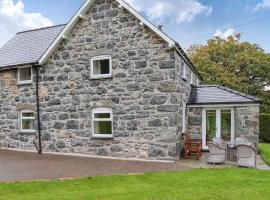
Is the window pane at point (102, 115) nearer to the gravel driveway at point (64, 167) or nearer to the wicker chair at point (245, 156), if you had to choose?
the gravel driveway at point (64, 167)

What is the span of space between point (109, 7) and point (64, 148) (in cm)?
750

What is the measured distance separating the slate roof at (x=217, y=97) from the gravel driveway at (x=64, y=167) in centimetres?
525

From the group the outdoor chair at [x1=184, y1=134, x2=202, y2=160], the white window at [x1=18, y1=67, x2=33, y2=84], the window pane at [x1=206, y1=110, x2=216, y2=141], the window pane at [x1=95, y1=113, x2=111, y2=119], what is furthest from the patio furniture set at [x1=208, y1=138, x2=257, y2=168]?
the white window at [x1=18, y1=67, x2=33, y2=84]

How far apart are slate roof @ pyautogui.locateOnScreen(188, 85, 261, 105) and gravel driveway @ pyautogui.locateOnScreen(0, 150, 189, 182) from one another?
5252 millimetres

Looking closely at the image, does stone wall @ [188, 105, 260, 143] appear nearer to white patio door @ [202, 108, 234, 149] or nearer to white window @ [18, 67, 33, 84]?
white patio door @ [202, 108, 234, 149]

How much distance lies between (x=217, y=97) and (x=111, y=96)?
5.83 m

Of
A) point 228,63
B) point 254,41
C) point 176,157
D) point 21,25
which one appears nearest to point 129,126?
point 176,157

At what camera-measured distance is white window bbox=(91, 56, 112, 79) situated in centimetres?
1611

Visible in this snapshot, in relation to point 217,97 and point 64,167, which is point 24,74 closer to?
point 64,167

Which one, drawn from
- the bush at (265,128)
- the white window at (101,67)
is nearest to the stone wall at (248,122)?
the white window at (101,67)

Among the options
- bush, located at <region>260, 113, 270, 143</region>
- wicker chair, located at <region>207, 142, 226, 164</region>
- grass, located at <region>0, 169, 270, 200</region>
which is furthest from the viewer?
bush, located at <region>260, 113, 270, 143</region>

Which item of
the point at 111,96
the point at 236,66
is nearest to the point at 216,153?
the point at 111,96

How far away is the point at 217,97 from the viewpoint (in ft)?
58.3

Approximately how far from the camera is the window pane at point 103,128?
1647 centimetres
